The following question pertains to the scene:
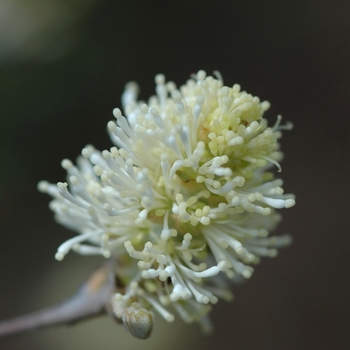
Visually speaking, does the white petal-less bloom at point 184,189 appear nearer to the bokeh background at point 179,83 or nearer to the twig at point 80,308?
the twig at point 80,308

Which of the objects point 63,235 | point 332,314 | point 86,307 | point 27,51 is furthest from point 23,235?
point 332,314

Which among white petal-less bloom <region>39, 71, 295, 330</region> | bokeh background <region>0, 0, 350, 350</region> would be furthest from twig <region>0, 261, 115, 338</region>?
bokeh background <region>0, 0, 350, 350</region>

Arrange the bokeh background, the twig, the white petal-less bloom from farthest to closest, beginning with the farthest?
the bokeh background < the twig < the white petal-less bloom

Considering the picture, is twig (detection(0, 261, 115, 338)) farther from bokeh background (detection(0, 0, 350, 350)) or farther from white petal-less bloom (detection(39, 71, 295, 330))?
bokeh background (detection(0, 0, 350, 350))

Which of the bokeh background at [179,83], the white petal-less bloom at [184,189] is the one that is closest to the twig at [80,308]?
the white petal-less bloom at [184,189]

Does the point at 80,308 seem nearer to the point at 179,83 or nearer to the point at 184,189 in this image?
the point at 184,189

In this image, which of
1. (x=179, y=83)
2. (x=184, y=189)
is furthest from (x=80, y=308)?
(x=179, y=83)

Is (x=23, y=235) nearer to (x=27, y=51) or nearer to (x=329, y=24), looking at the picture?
(x=27, y=51)
